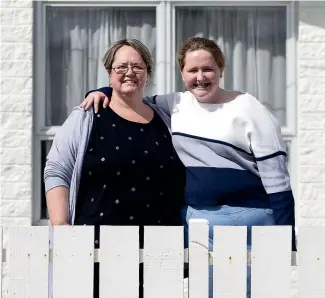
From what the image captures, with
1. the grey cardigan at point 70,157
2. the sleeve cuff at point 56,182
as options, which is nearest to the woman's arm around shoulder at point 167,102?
the grey cardigan at point 70,157

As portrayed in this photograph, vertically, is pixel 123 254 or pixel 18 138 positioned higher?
pixel 18 138

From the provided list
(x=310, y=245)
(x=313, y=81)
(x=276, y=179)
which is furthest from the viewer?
(x=313, y=81)

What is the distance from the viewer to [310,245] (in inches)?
135

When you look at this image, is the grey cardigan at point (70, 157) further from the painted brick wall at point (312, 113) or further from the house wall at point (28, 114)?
the painted brick wall at point (312, 113)

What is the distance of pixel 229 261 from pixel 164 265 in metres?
0.24

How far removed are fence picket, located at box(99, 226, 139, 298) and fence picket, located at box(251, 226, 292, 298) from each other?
0.43 meters

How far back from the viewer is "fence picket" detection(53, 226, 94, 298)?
11.3 ft

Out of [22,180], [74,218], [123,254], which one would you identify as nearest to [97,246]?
[74,218]

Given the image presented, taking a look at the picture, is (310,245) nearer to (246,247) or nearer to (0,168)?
(246,247)

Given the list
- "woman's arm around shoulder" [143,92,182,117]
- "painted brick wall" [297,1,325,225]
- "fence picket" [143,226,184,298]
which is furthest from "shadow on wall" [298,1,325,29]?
"fence picket" [143,226,184,298]

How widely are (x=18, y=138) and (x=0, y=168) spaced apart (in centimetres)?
23

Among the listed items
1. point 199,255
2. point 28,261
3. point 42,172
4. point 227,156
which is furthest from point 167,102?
point 42,172

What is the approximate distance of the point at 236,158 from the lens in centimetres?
382

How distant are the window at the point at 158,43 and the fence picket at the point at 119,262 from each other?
10.1ft
